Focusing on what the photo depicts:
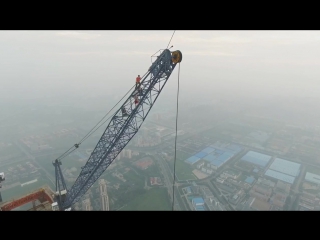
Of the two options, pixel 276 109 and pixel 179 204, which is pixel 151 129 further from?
pixel 276 109

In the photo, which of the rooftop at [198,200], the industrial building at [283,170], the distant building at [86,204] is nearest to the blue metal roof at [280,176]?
the industrial building at [283,170]

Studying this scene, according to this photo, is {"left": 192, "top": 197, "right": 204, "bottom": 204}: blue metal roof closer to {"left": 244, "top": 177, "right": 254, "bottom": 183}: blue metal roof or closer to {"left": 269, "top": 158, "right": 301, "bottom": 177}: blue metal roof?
{"left": 244, "top": 177, "right": 254, "bottom": 183}: blue metal roof

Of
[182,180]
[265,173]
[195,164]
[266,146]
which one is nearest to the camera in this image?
[182,180]

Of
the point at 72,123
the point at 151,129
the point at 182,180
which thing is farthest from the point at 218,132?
the point at 72,123

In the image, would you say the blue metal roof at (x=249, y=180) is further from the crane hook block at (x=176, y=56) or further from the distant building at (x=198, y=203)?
the crane hook block at (x=176, y=56)

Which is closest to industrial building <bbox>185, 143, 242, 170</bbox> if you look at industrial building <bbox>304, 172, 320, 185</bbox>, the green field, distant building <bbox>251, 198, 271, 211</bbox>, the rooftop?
the rooftop

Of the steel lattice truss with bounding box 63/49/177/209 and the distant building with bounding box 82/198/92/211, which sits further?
the distant building with bounding box 82/198/92/211

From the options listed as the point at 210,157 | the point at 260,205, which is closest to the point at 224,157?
the point at 210,157
